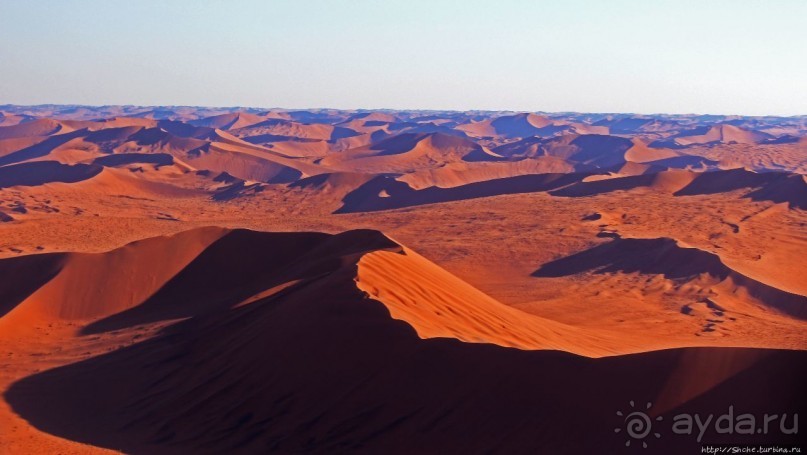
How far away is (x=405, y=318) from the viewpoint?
13.7 m

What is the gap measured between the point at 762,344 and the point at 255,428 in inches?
422

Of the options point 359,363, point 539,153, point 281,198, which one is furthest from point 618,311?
point 539,153

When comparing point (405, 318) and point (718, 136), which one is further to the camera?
point (718, 136)

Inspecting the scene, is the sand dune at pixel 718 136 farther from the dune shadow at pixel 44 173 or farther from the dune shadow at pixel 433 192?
the dune shadow at pixel 44 173

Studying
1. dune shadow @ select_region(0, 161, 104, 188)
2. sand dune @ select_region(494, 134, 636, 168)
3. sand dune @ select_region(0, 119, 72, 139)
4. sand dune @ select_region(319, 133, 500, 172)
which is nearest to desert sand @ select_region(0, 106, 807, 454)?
dune shadow @ select_region(0, 161, 104, 188)

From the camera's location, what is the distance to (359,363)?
12.8 metres

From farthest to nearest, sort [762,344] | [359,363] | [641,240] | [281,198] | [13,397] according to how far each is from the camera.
Result: [281,198], [641,240], [762,344], [13,397], [359,363]

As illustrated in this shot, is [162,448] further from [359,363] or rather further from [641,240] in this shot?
[641,240]

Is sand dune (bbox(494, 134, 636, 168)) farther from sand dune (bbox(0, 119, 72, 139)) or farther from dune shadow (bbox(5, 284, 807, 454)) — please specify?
dune shadow (bbox(5, 284, 807, 454))

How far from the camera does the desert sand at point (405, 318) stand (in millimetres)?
10711

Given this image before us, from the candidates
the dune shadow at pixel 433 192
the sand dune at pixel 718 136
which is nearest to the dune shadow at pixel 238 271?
the dune shadow at pixel 433 192

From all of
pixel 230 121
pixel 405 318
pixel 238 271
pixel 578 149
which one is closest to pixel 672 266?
pixel 238 271

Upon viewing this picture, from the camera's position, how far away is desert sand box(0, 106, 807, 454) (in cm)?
1071

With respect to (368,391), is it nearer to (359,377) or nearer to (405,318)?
(359,377)
